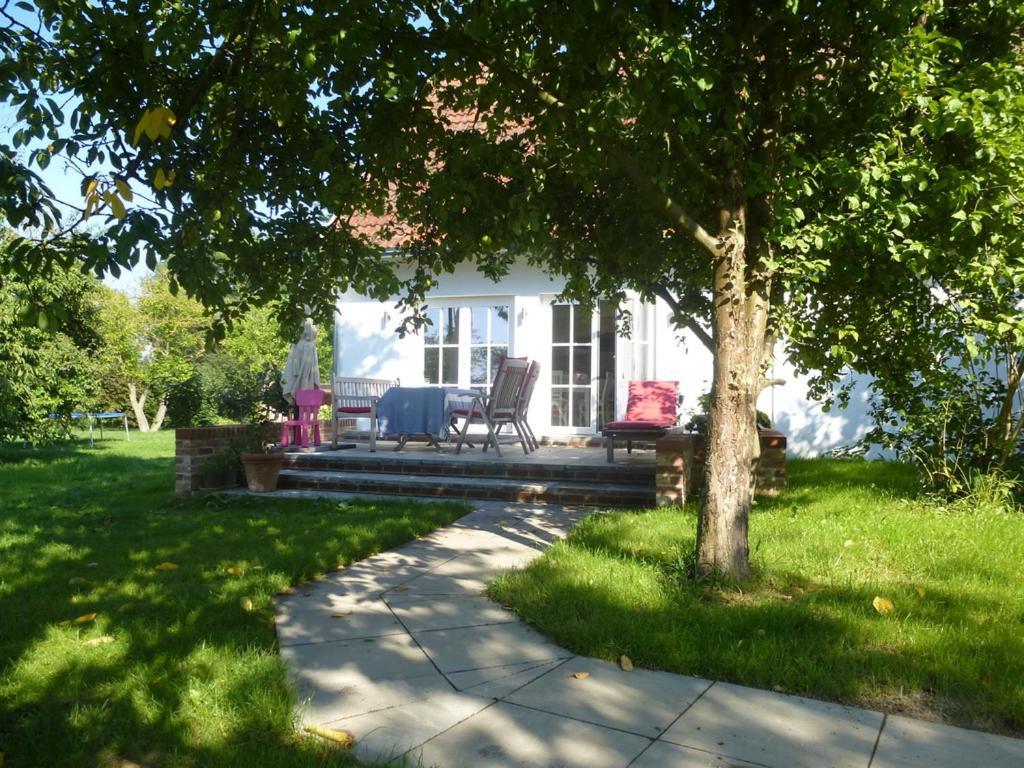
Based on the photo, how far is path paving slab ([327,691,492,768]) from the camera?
2513 millimetres

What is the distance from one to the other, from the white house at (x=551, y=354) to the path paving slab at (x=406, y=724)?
774 centimetres

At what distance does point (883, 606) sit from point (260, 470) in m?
6.32

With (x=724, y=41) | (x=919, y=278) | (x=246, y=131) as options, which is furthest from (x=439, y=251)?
(x=919, y=278)

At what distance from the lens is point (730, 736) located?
2572 mm

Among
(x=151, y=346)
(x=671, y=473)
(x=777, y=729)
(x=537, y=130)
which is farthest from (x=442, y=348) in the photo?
(x=151, y=346)

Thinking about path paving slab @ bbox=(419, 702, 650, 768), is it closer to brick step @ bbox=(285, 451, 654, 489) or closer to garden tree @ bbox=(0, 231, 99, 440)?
brick step @ bbox=(285, 451, 654, 489)

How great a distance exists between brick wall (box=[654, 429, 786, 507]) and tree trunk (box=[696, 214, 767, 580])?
2380mm

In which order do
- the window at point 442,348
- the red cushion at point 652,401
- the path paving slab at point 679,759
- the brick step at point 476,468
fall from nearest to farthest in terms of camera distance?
the path paving slab at point 679,759
the brick step at point 476,468
the red cushion at point 652,401
the window at point 442,348

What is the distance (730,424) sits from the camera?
13.5ft

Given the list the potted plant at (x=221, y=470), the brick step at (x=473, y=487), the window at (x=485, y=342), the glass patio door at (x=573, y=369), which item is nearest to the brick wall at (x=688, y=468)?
the brick step at (x=473, y=487)

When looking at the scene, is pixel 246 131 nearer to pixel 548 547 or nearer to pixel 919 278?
pixel 548 547

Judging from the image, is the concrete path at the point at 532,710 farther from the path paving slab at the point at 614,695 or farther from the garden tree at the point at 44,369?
the garden tree at the point at 44,369

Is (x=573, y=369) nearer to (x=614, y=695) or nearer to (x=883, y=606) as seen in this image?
(x=883, y=606)

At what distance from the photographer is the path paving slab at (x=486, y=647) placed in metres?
3.30
